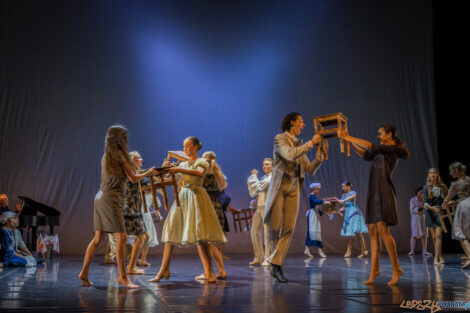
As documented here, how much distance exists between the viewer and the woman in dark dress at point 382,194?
4480 mm

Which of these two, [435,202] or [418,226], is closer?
[435,202]

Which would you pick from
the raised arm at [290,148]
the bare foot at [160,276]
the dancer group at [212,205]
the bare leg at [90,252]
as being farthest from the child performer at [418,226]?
the bare leg at [90,252]

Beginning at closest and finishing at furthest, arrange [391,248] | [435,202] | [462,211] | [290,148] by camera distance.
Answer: [391,248]
[290,148]
[462,211]
[435,202]

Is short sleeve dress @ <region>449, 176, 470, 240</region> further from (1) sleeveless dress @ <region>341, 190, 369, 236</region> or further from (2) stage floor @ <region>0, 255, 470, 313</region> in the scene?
(1) sleeveless dress @ <region>341, 190, 369, 236</region>

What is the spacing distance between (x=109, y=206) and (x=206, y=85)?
710 cm

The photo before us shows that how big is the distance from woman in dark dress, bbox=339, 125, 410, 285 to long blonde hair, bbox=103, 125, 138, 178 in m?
2.13

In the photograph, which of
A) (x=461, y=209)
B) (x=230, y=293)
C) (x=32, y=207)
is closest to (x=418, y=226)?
(x=461, y=209)

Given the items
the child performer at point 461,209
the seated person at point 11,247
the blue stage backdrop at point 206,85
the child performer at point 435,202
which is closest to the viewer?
the seated person at point 11,247

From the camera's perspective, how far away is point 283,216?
4746mm

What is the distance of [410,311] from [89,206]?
8549mm

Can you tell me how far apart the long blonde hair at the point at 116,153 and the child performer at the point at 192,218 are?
1.46ft

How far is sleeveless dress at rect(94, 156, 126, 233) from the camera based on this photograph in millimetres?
4277

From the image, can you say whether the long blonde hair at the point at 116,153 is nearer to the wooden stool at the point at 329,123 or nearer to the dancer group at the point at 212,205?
the dancer group at the point at 212,205

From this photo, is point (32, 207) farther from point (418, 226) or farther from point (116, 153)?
point (418, 226)
